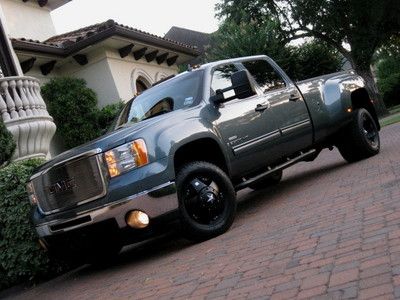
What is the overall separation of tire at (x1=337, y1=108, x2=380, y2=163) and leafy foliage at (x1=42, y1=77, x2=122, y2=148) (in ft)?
21.5

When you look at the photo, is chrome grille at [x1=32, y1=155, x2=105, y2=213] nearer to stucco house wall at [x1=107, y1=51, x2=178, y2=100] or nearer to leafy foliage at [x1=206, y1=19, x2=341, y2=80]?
stucco house wall at [x1=107, y1=51, x2=178, y2=100]

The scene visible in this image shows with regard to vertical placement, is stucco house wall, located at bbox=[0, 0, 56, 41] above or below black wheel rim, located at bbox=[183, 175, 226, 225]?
above

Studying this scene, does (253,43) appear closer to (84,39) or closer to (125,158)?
(84,39)

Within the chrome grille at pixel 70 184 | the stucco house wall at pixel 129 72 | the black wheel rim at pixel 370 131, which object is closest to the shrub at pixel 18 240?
the chrome grille at pixel 70 184

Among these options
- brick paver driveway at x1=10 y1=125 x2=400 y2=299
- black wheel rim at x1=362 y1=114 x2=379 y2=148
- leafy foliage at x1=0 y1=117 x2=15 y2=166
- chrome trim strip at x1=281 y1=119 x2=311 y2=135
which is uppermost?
leafy foliage at x1=0 y1=117 x2=15 y2=166

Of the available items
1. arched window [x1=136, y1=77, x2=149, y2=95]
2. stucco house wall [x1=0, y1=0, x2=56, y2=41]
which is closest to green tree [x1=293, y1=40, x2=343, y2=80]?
arched window [x1=136, y1=77, x2=149, y2=95]

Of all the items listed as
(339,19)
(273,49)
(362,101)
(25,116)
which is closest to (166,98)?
(362,101)

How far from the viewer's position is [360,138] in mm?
7836

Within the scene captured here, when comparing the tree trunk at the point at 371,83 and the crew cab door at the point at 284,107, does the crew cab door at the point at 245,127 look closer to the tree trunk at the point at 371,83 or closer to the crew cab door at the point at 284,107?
the crew cab door at the point at 284,107

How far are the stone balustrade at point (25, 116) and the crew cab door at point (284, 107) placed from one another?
4.93 m

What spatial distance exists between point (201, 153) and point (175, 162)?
492mm

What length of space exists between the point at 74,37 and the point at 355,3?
1486 centimetres

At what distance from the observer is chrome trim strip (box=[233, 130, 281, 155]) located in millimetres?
5728

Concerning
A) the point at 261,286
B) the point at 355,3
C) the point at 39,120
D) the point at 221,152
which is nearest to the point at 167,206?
the point at 221,152
